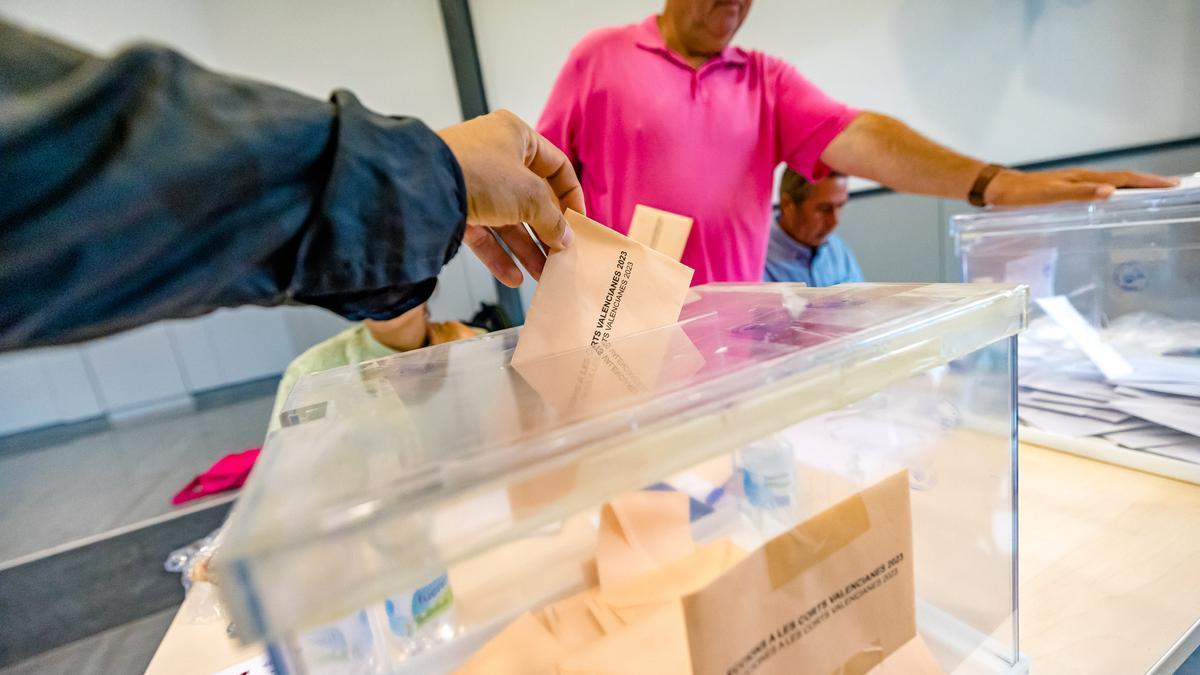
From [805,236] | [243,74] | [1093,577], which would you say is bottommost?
[1093,577]

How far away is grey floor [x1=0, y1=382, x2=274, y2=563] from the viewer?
112 centimetres

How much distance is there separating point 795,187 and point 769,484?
64.8 inches

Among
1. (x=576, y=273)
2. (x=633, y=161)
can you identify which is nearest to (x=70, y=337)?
(x=576, y=273)

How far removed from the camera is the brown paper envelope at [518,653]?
0.36 metres

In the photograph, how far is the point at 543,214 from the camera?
416 mm

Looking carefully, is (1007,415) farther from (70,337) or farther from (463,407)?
(70,337)

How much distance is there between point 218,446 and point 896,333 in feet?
5.70

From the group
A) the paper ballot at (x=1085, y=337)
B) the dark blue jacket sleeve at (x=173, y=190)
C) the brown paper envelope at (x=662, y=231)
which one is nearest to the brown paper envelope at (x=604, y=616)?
the dark blue jacket sleeve at (x=173, y=190)

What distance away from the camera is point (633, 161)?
1.04 metres

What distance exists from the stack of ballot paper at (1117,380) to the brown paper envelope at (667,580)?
64cm

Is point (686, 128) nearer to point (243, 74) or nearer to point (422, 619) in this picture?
point (422, 619)

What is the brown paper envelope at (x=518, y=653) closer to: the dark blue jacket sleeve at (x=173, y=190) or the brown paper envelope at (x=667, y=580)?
the brown paper envelope at (x=667, y=580)

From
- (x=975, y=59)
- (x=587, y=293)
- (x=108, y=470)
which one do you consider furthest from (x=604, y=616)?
(x=975, y=59)

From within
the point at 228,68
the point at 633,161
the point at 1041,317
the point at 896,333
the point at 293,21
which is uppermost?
the point at 293,21
